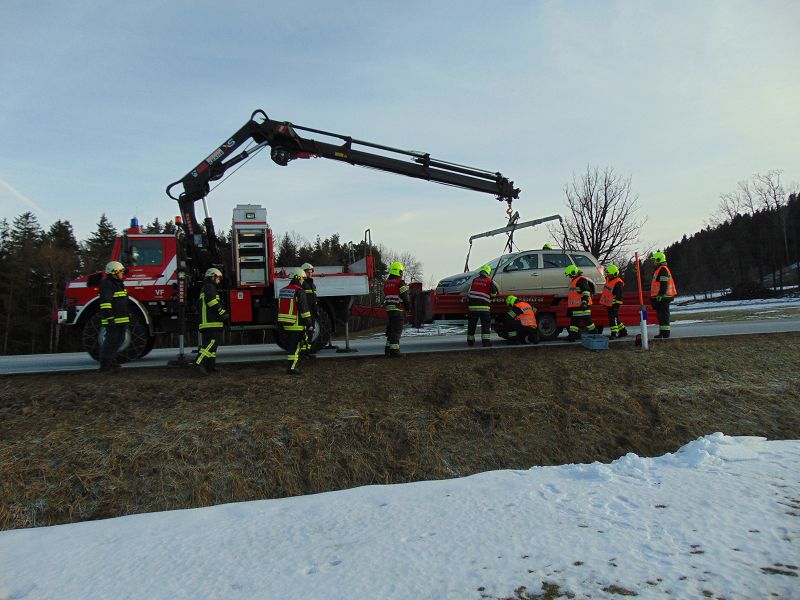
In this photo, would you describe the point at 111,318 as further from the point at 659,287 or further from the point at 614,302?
the point at 659,287

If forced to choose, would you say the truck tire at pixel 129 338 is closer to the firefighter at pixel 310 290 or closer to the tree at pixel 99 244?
the firefighter at pixel 310 290

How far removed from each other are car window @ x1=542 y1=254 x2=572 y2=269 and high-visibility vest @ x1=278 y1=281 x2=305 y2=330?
7241mm

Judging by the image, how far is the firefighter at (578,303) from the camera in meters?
11.9

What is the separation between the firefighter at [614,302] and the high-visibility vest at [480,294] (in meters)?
3.39

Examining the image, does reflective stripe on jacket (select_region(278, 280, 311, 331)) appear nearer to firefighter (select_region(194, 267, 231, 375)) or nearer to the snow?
firefighter (select_region(194, 267, 231, 375))

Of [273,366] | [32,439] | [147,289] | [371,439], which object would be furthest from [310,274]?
[32,439]

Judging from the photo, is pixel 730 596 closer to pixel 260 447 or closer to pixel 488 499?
pixel 488 499

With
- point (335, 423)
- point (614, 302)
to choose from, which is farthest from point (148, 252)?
point (614, 302)

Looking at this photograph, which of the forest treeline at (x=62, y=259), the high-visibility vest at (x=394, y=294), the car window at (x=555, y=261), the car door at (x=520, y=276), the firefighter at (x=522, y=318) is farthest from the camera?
the forest treeline at (x=62, y=259)

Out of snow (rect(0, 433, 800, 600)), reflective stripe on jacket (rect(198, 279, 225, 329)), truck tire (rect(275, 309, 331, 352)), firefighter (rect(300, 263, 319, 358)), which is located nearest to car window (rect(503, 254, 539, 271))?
truck tire (rect(275, 309, 331, 352))

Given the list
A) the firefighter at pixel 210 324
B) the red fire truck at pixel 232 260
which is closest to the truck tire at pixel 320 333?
the red fire truck at pixel 232 260

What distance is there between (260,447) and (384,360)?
4.13 metres

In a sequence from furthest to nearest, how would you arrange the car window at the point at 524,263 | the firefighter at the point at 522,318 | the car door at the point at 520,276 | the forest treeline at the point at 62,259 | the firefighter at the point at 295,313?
the forest treeline at the point at 62,259, the car window at the point at 524,263, the car door at the point at 520,276, the firefighter at the point at 522,318, the firefighter at the point at 295,313

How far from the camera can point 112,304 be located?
885 centimetres
